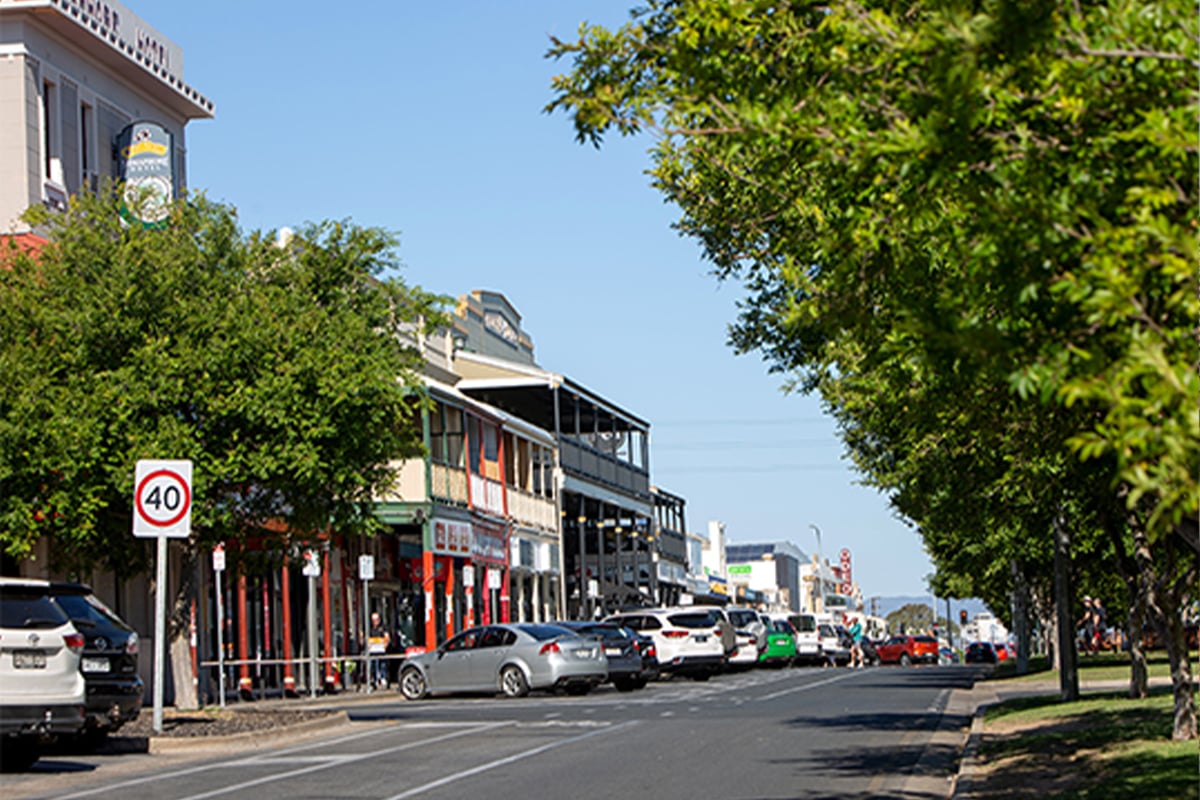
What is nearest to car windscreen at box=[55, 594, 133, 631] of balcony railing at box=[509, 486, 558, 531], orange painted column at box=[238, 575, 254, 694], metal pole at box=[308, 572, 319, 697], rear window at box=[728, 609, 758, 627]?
orange painted column at box=[238, 575, 254, 694]

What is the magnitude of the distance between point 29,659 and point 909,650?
57697 mm

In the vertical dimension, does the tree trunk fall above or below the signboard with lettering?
below

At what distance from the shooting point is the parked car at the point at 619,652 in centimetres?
3269

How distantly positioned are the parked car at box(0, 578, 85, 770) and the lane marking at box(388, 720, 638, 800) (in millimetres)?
3763

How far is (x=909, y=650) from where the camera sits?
7038 centimetres

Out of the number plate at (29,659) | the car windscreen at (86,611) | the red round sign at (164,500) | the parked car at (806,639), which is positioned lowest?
the parked car at (806,639)

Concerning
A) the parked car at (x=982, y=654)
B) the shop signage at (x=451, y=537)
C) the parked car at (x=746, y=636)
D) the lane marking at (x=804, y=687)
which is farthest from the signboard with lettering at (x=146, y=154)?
the parked car at (x=982, y=654)

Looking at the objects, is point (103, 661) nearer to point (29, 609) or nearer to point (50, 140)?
point (29, 609)

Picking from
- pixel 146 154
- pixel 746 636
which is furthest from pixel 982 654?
pixel 146 154

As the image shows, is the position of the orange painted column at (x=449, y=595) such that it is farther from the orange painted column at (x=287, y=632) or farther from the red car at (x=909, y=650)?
the red car at (x=909, y=650)

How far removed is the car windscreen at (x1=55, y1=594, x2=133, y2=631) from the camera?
1727 cm

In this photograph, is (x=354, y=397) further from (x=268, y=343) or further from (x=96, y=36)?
(x=96, y=36)

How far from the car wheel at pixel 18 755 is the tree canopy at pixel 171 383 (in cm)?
452

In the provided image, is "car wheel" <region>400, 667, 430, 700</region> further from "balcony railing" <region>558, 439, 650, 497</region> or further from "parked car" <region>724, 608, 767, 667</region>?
"balcony railing" <region>558, 439, 650, 497</region>
